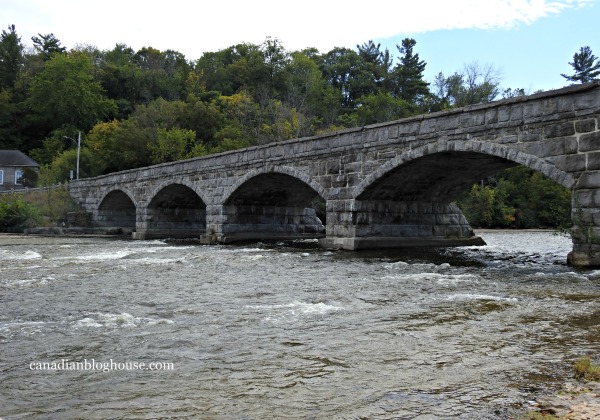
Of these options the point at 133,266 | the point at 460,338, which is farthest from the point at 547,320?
the point at 133,266

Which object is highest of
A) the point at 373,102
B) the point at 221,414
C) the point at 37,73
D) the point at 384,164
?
the point at 37,73

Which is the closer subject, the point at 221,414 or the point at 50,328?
the point at 221,414

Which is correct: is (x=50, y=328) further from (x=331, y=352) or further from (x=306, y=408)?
(x=306, y=408)

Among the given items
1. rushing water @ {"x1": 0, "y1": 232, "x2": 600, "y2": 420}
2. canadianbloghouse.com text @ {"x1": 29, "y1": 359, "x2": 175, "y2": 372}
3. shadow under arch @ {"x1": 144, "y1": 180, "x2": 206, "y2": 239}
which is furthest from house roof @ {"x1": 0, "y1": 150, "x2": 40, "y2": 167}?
canadianbloghouse.com text @ {"x1": 29, "y1": 359, "x2": 175, "y2": 372}

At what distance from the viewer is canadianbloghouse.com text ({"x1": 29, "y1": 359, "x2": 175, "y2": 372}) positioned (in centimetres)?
502

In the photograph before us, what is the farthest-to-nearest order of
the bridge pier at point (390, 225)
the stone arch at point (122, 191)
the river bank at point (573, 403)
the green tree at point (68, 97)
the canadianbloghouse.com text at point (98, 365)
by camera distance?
the green tree at point (68, 97) → the stone arch at point (122, 191) → the bridge pier at point (390, 225) → the canadianbloghouse.com text at point (98, 365) → the river bank at point (573, 403)

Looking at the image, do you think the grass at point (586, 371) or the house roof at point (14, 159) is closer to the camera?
the grass at point (586, 371)

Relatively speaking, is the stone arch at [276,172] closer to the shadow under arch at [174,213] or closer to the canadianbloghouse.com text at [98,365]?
the shadow under arch at [174,213]

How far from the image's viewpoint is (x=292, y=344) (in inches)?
233

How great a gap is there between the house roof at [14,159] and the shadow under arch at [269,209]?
4476 centimetres

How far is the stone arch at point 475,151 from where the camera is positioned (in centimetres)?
1336

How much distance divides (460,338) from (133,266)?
10.6m

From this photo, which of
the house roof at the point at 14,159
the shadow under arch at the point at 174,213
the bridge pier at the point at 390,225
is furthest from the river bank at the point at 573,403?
the house roof at the point at 14,159

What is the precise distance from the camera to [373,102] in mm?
62188
